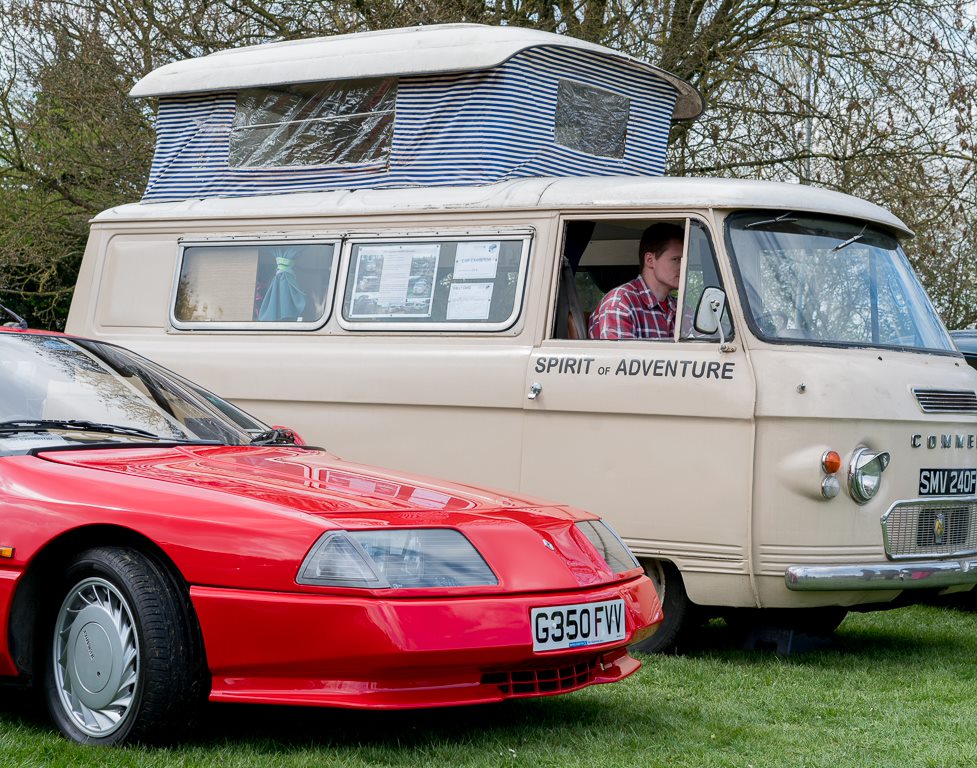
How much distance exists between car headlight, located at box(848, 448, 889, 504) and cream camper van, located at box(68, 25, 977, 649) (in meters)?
0.02

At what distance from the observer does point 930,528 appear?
279 inches

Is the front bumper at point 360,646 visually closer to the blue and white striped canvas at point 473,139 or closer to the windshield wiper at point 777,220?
the windshield wiper at point 777,220

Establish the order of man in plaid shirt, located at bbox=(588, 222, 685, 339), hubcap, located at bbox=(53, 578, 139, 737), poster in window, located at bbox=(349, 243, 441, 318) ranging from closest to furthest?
hubcap, located at bbox=(53, 578, 139, 737) < man in plaid shirt, located at bbox=(588, 222, 685, 339) < poster in window, located at bbox=(349, 243, 441, 318)

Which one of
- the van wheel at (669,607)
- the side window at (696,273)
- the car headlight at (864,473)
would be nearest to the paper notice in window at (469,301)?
the side window at (696,273)

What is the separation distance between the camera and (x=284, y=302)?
8.30 metres

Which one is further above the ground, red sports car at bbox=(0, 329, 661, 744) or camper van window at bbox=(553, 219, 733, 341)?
camper van window at bbox=(553, 219, 733, 341)

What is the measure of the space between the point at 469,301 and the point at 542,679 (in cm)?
Answer: 336

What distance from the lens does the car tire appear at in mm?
4254

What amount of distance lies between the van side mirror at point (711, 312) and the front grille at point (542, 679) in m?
2.50

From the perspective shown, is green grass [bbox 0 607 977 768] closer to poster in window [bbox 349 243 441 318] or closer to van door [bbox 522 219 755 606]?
van door [bbox 522 219 755 606]

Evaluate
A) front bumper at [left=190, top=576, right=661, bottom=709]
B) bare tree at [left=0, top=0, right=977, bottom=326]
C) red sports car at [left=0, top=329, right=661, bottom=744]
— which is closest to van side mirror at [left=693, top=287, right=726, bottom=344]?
red sports car at [left=0, top=329, right=661, bottom=744]

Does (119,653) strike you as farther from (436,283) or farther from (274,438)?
(436,283)

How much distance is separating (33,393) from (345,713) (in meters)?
1.63

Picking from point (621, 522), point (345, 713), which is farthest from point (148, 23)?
point (345, 713)
